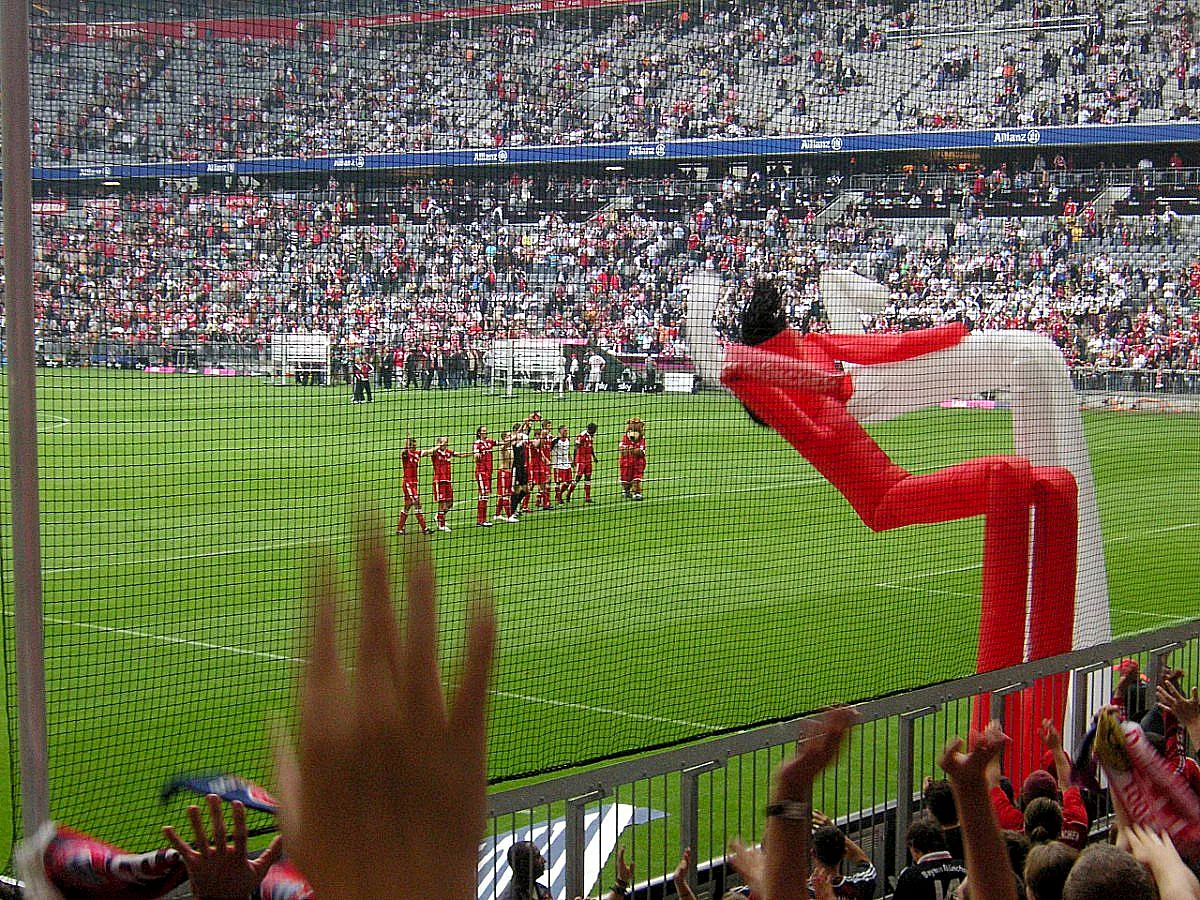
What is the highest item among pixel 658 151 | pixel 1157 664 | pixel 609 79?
pixel 609 79

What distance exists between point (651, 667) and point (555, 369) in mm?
6147

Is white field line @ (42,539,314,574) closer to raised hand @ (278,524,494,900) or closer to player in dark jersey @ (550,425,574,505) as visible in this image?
player in dark jersey @ (550,425,574,505)

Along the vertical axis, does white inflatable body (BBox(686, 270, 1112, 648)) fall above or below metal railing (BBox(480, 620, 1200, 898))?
above

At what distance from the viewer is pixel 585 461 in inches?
593

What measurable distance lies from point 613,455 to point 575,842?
1348cm

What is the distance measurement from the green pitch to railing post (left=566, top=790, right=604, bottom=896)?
1.75ft

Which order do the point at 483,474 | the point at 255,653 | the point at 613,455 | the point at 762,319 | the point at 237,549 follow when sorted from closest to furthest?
the point at 762,319, the point at 255,653, the point at 237,549, the point at 483,474, the point at 613,455

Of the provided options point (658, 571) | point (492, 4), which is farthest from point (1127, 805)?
point (658, 571)

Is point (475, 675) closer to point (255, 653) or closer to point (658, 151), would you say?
point (255, 653)

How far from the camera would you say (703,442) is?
751 inches

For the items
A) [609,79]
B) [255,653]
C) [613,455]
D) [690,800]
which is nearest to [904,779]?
[690,800]

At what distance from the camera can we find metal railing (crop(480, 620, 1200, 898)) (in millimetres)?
3441

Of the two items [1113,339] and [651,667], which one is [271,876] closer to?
[651,667]

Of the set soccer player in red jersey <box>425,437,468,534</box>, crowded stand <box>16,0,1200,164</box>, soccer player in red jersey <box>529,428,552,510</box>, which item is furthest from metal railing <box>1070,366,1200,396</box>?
soccer player in red jersey <box>425,437,468,534</box>
